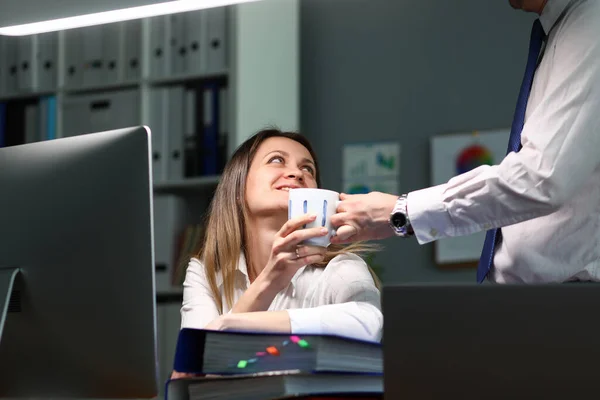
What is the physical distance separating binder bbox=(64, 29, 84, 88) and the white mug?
2.79 m

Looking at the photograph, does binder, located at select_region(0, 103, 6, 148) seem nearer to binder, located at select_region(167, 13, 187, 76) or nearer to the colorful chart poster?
binder, located at select_region(167, 13, 187, 76)

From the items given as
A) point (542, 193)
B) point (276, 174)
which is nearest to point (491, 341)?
point (542, 193)

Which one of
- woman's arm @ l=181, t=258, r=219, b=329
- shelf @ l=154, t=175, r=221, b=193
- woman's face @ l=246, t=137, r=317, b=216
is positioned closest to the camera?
woman's arm @ l=181, t=258, r=219, b=329

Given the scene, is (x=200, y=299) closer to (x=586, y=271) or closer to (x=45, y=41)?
(x=586, y=271)

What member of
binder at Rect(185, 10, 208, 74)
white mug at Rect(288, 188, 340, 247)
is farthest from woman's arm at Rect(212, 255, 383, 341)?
binder at Rect(185, 10, 208, 74)

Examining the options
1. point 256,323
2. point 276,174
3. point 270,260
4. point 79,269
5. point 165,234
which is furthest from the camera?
point 165,234

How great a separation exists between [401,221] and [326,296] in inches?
16.9

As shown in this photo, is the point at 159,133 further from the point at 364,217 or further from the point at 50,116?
the point at 364,217

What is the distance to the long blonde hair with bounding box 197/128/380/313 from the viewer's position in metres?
1.81

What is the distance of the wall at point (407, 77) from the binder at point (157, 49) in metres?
0.67

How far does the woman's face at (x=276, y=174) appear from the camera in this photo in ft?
5.90

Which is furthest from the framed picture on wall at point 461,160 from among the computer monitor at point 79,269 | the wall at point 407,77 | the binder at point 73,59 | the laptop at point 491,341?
the laptop at point 491,341

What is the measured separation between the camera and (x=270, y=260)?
5.12 feet

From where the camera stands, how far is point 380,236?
141 centimetres
